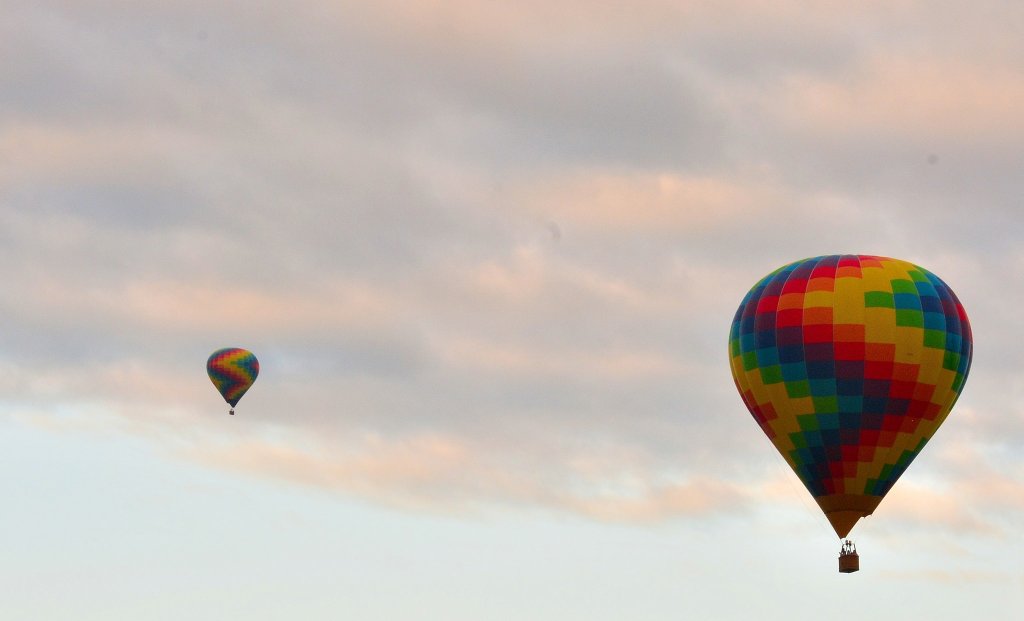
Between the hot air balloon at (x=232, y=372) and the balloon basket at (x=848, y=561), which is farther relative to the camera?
the hot air balloon at (x=232, y=372)

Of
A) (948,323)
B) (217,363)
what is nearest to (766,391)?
(948,323)

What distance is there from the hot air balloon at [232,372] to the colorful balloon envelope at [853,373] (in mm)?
44886

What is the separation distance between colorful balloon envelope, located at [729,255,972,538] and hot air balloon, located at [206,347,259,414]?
4489cm

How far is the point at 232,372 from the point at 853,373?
49011 mm

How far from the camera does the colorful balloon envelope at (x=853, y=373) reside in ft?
289

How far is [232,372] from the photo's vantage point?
12625 centimetres

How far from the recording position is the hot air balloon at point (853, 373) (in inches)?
3465

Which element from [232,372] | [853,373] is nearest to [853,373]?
[853,373]

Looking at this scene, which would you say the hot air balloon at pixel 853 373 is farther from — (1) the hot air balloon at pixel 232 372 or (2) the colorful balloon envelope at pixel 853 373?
(1) the hot air balloon at pixel 232 372

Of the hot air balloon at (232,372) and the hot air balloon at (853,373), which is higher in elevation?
the hot air balloon at (232,372)

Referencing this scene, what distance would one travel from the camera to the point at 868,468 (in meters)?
88.2

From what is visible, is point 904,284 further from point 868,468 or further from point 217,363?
point 217,363

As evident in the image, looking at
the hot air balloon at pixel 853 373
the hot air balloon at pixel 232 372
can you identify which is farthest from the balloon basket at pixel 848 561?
the hot air balloon at pixel 232 372

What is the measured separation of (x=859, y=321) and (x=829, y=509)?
7867mm
